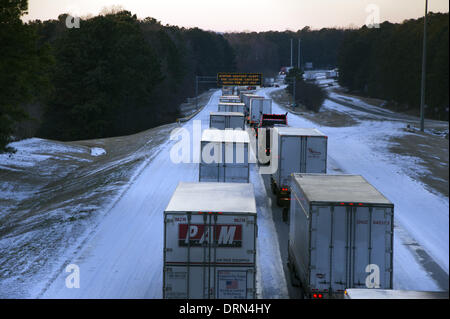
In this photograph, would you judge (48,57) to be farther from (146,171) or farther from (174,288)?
(174,288)

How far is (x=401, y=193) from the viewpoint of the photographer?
27.2m

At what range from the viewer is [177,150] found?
42625mm

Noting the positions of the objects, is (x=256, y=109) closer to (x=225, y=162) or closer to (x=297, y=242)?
(x=225, y=162)

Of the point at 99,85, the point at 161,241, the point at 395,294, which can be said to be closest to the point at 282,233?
the point at 161,241

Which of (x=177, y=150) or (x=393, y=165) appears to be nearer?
(x=393, y=165)

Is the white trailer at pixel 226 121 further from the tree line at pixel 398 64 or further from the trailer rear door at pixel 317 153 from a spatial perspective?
the trailer rear door at pixel 317 153

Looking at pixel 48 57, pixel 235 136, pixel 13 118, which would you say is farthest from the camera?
pixel 48 57

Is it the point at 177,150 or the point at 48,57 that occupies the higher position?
the point at 48,57

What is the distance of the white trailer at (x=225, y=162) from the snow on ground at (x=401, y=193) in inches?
270

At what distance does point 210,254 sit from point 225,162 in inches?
481

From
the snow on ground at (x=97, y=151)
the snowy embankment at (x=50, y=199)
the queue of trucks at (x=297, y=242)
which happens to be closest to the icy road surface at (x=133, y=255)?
the snowy embankment at (x=50, y=199)
